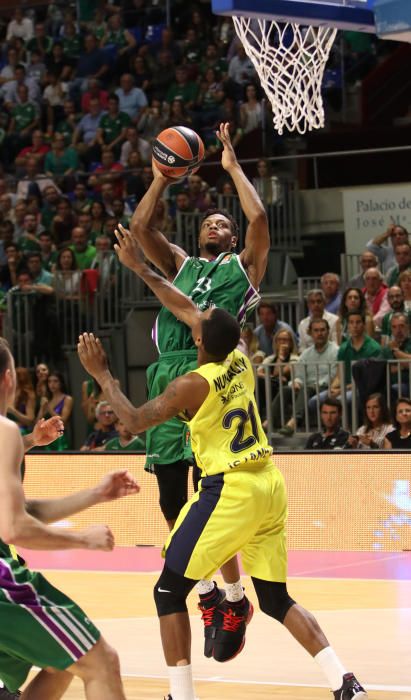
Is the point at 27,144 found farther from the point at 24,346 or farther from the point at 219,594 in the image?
the point at 219,594

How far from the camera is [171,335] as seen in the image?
639 centimetres

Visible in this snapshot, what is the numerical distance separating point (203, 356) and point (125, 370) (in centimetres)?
973

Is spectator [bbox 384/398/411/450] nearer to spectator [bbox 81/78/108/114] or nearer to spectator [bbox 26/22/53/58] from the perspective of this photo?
spectator [bbox 81/78/108/114]

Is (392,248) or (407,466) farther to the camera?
(392,248)

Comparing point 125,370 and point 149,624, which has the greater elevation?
point 125,370

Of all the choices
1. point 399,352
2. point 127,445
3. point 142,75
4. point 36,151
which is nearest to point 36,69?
point 36,151

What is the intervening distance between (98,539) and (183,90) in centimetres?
1373

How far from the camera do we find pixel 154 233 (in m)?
6.47

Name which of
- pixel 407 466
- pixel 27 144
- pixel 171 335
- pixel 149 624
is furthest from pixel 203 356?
pixel 27 144

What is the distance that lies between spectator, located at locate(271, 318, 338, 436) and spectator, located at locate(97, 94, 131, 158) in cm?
576

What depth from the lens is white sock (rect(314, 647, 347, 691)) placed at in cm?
520

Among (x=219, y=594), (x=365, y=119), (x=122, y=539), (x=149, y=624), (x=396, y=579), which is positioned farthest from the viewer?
(x=365, y=119)

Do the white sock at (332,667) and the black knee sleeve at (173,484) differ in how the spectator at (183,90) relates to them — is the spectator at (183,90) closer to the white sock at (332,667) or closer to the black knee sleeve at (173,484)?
the black knee sleeve at (173,484)

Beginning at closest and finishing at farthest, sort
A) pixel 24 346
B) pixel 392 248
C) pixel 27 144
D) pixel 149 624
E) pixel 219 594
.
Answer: pixel 219 594 → pixel 149 624 → pixel 392 248 → pixel 24 346 → pixel 27 144
